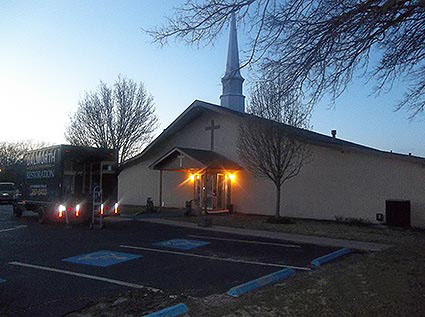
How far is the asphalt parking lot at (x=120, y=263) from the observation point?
6043 millimetres

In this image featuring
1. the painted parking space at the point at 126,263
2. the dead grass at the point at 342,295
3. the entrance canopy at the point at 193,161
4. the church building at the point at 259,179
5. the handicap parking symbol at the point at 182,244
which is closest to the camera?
the dead grass at the point at 342,295

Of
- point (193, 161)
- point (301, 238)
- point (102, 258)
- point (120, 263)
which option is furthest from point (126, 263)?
point (193, 161)

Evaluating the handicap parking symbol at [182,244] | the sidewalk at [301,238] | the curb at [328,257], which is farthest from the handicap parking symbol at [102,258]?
the sidewalk at [301,238]

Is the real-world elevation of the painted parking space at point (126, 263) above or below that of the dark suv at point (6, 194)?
below

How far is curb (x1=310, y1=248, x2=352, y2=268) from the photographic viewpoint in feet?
27.8

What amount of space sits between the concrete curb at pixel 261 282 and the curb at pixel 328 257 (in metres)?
1.14

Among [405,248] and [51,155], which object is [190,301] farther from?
[51,155]

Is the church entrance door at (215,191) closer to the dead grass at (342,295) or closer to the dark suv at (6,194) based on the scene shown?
the dead grass at (342,295)

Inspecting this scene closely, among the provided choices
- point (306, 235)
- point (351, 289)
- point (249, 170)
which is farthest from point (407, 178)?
point (351, 289)

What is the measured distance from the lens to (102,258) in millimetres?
8859

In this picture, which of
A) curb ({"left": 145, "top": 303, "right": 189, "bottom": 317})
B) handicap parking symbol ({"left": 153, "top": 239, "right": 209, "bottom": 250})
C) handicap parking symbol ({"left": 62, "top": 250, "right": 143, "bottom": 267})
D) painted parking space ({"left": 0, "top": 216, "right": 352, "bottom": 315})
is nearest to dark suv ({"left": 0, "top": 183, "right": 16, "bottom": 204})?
painted parking space ({"left": 0, "top": 216, "right": 352, "bottom": 315})

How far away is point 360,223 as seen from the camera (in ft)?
55.3

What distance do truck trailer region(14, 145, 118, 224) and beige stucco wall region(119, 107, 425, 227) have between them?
812 centimetres

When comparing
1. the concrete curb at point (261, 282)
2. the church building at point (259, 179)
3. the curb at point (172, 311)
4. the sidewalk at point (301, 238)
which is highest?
the church building at point (259, 179)
